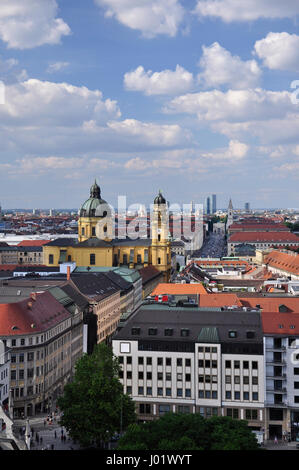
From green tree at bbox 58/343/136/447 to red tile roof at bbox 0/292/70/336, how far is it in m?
15.3

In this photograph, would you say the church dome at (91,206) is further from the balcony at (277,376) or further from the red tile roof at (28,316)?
the balcony at (277,376)

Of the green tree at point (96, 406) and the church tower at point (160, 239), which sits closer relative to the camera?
the green tree at point (96, 406)

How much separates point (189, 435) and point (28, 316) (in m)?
33.4

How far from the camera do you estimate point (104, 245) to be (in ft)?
498

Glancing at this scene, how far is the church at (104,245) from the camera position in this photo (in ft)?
500

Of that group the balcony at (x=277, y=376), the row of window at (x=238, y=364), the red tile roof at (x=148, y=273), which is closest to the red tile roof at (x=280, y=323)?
the row of window at (x=238, y=364)

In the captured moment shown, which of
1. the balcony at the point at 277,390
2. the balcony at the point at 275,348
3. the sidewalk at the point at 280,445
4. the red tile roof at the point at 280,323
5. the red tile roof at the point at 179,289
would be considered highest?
the red tile roof at the point at 280,323

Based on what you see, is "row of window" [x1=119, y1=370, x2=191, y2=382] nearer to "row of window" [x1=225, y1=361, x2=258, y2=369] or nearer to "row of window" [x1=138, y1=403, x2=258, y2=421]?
"row of window" [x1=138, y1=403, x2=258, y2=421]

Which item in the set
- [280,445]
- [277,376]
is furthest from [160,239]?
[280,445]

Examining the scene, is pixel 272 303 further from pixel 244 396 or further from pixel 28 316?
pixel 28 316

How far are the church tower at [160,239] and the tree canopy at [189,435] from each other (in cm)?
11680

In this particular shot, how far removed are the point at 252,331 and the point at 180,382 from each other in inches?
363

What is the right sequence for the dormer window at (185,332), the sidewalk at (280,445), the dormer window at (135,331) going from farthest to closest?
the dormer window at (135,331) < the dormer window at (185,332) < the sidewalk at (280,445)
